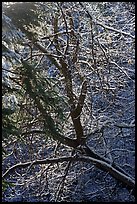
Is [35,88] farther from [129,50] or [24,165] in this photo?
[129,50]

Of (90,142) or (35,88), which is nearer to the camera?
(35,88)

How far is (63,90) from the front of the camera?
245 inches

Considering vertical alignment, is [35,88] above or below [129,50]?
below

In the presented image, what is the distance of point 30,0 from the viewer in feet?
16.5

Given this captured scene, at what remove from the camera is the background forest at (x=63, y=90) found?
16.2 feet

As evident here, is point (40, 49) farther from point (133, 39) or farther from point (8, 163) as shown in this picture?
point (8, 163)

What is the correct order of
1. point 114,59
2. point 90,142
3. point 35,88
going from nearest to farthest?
point 35,88, point 114,59, point 90,142

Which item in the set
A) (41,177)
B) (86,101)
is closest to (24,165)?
(41,177)

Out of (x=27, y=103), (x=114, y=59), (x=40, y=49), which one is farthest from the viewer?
(x=114, y=59)

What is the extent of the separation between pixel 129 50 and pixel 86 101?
3.81ft

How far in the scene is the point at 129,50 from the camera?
6.89 metres

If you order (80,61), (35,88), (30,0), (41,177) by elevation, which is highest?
(30,0)

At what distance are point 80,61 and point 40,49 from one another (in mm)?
668

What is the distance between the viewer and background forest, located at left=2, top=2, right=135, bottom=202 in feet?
16.2
